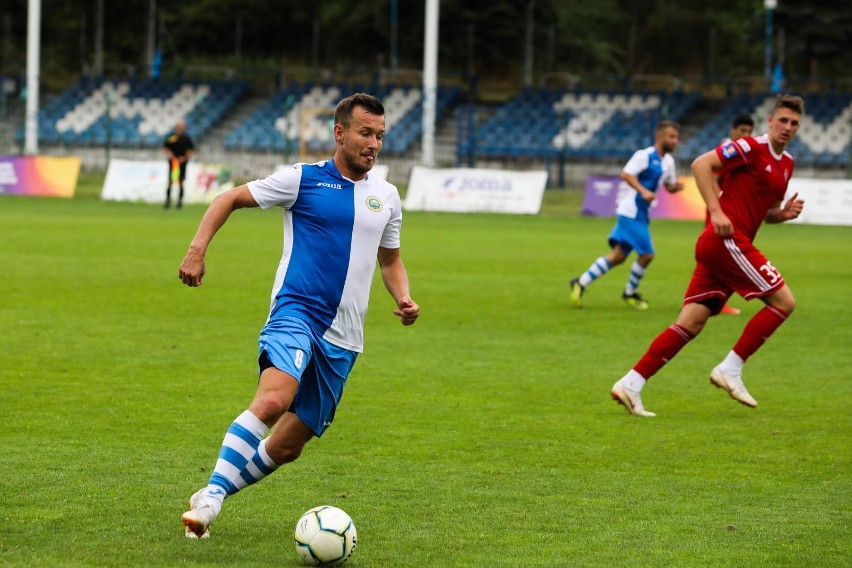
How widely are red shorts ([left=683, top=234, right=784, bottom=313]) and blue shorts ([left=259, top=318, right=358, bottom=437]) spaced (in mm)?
3674

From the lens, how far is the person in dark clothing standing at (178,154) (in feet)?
97.1

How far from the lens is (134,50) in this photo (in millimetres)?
61062

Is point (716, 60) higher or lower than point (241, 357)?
higher

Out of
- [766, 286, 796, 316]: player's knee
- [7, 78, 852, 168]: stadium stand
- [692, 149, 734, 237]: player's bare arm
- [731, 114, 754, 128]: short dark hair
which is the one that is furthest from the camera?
[7, 78, 852, 168]: stadium stand

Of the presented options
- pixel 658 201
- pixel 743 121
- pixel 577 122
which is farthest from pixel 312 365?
pixel 577 122

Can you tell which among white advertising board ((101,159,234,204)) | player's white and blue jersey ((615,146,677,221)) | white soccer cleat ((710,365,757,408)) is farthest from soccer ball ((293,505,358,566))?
white advertising board ((101,159,234,204))

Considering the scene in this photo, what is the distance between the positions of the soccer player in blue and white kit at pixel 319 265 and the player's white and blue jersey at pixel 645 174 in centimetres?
915

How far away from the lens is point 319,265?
19.0 ft

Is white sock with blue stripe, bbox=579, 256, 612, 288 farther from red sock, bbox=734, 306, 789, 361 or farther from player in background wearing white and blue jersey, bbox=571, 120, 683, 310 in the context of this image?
red sock, bbox=734, 306, 789, 361

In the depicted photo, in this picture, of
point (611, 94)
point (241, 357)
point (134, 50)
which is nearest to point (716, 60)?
point (611, 94)

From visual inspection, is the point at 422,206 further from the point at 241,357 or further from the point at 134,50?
the point at 134,50

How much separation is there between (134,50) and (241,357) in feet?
174

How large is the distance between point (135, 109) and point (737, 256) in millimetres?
41739

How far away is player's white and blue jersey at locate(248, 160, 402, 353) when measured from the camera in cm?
575
